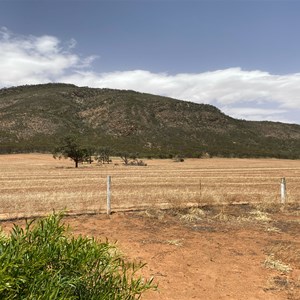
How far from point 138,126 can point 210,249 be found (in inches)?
4712

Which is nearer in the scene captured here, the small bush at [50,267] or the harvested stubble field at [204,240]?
the small bush at [50,267]

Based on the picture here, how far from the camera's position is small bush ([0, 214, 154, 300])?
2.92 metres

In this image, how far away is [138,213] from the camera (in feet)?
45.6

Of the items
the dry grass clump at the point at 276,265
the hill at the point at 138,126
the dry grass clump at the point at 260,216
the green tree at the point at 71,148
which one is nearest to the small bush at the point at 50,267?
the dry grass clump at the point at 276,265

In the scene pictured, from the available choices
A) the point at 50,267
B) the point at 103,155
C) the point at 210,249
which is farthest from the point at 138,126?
the point at 50,267

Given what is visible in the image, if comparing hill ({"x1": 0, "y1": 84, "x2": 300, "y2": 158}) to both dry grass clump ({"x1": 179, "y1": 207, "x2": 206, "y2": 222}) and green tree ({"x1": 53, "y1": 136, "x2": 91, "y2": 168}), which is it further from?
dry grass clump ({"x1": 179, "y1": 207, "x2": 206, "y2": 222})

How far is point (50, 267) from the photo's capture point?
131 inches

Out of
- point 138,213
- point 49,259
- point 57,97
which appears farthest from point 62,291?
point 57,97

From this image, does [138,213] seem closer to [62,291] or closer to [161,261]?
[161,261]

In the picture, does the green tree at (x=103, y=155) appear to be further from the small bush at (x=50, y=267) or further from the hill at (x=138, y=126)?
the small bush at (x=50, y=267)

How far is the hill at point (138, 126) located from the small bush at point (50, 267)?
292ft

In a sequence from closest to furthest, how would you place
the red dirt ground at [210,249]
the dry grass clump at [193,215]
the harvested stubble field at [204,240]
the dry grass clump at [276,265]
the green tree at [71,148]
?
the red dirt ground at [210,249], the harvested stubble field at [204,240], the dry grass clump at [276,265], the dry grass clump at [193,215], the green tree at [71,148]

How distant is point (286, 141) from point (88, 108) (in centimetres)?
7614

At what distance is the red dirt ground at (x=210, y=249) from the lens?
7059mm
